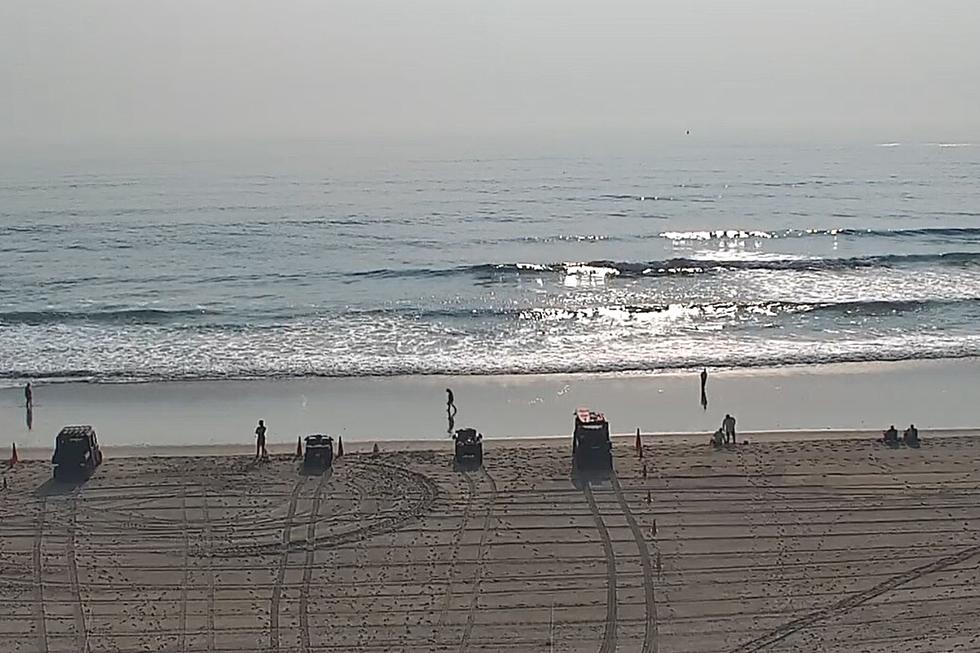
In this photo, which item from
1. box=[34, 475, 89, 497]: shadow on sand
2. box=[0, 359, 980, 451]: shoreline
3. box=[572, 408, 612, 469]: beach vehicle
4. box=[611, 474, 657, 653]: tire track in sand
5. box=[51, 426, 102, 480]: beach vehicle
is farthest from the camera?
box=[0, 359, 980, 451]: shoreline

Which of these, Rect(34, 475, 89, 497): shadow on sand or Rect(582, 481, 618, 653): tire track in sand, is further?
Rect(34, 475, 89, 497): shadow on sand

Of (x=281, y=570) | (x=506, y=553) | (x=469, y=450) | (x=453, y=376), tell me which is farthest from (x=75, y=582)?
(x=453, y=376)

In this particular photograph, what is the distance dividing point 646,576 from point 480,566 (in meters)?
2.65

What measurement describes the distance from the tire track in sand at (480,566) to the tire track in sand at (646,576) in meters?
2.38

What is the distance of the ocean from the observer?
33469 mm

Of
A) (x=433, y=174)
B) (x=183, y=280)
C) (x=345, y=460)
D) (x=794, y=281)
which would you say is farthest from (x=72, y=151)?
(x=345, y=460)

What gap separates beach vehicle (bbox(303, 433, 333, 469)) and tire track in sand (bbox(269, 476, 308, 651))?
533mm

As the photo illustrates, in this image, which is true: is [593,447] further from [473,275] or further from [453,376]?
[473,275]

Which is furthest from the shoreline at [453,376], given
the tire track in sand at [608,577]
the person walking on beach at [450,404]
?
the tire track in sand at [608,577]

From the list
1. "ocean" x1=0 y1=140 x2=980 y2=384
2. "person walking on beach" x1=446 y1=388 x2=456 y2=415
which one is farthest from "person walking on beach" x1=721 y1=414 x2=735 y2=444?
"ocean" x1=0 y1=140 x2=980 y2=384

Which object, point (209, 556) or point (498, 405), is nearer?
point (209, 556)

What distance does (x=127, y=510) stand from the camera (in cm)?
1945

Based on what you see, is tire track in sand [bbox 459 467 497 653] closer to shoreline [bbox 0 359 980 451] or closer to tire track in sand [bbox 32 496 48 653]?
shoreline [bbox 0 359 980 451]

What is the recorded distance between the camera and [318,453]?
21484 millimetres
